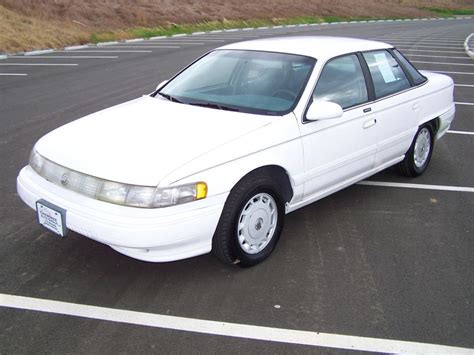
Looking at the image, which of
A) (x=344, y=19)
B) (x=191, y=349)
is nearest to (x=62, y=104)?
(x=191, y=349)

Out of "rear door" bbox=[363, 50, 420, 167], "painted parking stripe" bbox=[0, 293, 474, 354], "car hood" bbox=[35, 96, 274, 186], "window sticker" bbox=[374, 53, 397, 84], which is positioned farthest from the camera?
"window sticker" bbox=[374, 53, 397, 84]

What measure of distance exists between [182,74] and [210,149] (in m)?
1.78

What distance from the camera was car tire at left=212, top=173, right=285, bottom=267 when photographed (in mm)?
3377

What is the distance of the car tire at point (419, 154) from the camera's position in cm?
531

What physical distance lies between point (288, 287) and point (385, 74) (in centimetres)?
253

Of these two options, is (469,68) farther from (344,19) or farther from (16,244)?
(344,19)

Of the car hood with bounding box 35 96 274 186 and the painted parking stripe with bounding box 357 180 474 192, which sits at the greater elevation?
the car hood with bounding box 35 96 274 186

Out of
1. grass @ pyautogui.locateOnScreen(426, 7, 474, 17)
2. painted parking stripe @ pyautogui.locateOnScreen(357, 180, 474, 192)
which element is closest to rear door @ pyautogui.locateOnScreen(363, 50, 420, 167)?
painted parking stripe @ pyautogui.locateOnScreen(357, 180, 474, 192)

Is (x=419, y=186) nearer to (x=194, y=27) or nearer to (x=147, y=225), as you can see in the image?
(x=147, y=225)

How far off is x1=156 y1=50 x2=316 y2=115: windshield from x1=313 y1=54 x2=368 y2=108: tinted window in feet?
0.54

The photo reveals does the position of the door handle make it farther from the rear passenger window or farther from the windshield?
the windshield

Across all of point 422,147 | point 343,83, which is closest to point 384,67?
point 343,83

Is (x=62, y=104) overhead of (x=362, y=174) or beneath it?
beneath

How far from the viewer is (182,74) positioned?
485cm
